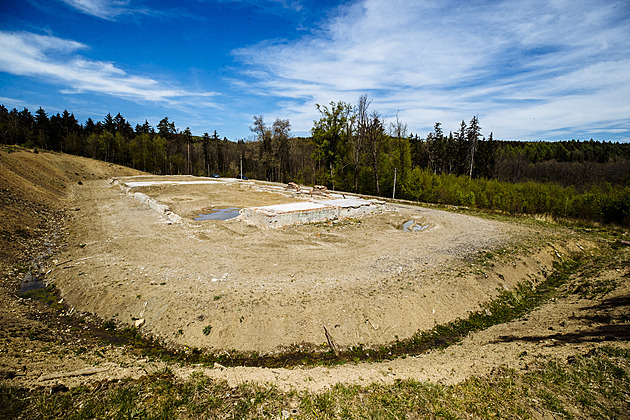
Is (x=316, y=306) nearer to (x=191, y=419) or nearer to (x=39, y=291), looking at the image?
(x=191, y=419)

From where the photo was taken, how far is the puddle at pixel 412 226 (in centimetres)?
1278

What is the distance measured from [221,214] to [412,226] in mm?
10241

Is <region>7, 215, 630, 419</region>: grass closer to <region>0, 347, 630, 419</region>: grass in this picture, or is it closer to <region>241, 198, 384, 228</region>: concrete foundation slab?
<region>0, 347, 630, 419</region>: grass

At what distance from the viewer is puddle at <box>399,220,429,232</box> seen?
1278 centimetres

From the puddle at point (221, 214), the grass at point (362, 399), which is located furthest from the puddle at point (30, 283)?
the puddle at point (221, 214)

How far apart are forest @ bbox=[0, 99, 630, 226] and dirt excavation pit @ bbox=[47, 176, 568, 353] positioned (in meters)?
9.25

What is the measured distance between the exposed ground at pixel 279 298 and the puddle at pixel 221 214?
8.65 ft

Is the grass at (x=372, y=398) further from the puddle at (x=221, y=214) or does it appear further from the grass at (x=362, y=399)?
the puddle at (x=221, y=214)

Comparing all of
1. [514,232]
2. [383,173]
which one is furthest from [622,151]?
[514,232]

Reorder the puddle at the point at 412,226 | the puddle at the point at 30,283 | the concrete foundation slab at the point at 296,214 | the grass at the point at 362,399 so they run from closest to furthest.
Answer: the grass at the point at 362,399
the puddle at the point at 30,283
the concrete foundation slab at the point at 296,214
the puddle at the point at 412,226

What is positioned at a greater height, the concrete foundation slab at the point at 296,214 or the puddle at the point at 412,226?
the concrete foundation slab at the point at 296,214

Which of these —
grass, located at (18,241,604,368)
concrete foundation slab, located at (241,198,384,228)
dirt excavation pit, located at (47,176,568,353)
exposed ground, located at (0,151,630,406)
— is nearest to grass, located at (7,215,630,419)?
exposed ground, located at (0,151,630,406)

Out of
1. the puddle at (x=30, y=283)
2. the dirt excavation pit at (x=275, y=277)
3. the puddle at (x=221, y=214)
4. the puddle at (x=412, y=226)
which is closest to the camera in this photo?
the dirt excavation pit at (x=275, y=277)

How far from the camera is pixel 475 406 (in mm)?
3180
